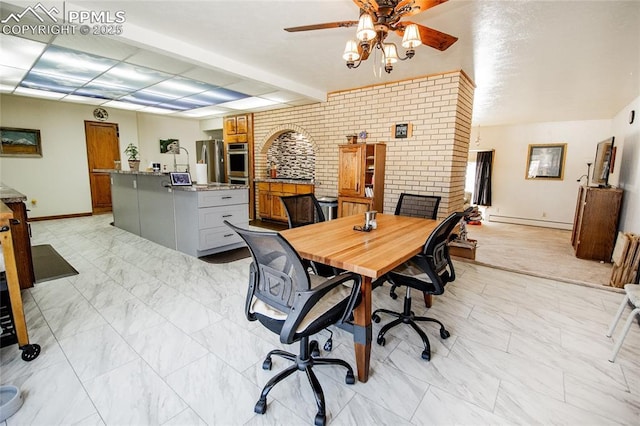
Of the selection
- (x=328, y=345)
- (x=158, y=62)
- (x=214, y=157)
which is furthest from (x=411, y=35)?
(x=214, y=157)

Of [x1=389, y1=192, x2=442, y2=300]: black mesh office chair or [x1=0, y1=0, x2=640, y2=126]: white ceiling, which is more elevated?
[x1=0, y1=0, x2=640, y2=126]: white ceiling

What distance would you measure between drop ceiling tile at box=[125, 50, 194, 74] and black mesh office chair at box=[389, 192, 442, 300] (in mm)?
3174

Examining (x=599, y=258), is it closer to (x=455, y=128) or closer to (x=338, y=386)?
(x=455, y=128)

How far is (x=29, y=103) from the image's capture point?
573 cm

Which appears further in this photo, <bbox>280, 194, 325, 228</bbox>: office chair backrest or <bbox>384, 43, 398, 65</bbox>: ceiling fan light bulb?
<bbox>280, 194, 325, 228</bbox>: office chair backrest

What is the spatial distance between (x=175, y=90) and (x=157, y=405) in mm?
4931

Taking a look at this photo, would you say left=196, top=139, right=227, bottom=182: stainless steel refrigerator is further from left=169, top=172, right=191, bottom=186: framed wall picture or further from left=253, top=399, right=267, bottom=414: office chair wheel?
left=253, top=399, right=267, bottom=414: office chair wheel

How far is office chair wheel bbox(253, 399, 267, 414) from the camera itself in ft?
4.75

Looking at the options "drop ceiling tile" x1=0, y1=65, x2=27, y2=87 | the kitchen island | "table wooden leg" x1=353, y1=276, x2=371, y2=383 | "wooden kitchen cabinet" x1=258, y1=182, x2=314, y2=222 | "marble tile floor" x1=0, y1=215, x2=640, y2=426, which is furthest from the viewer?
"wooden kitchen cabinet" x1=258, y1=182, x2=314, y2=222

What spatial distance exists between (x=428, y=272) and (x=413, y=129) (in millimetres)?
2937

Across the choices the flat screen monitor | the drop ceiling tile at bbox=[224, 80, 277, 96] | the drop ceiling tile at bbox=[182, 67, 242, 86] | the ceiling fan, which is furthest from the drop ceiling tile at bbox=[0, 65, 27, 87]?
the flat screen monitor

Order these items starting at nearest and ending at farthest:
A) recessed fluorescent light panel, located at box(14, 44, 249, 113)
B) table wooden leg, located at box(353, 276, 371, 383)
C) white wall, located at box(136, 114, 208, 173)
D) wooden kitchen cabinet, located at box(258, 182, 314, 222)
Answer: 1. table wooden leg, located at box(353, 276, 371, 383)
2. recessed fluorescent light panel, located at box(14, 44, 249, 113)
3. wooden kitchen cabinet, located at box(258, 182, 314, 222)
4. white wall, located at box(136, 114, 208, 173)

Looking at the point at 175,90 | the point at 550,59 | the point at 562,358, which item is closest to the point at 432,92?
the point at 550,59

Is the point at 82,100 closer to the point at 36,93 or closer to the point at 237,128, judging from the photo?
the point at 36,93
